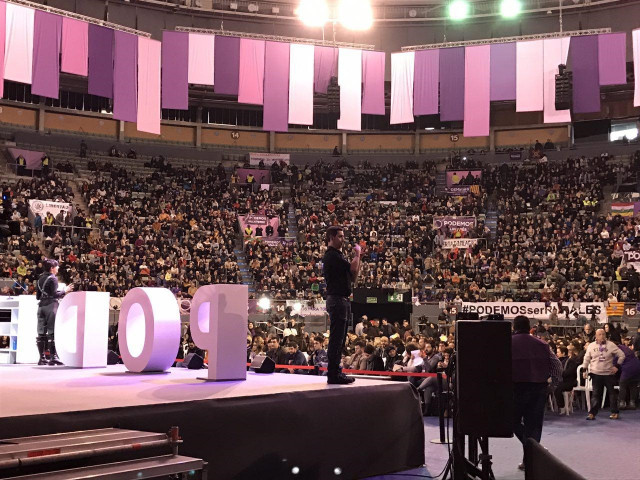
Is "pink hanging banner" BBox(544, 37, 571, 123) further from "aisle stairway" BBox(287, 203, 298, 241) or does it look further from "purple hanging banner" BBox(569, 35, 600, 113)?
"aisle stairway" BBox(287, 203, 298, 241)

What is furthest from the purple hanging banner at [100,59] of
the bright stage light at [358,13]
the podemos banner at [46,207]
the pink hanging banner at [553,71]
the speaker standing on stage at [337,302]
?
the speaker standing on stage at [337,302]

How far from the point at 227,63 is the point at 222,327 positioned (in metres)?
19.6

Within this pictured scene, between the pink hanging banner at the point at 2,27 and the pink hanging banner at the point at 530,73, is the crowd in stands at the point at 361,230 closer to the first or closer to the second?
the pink hanging banner at the point at 2,27

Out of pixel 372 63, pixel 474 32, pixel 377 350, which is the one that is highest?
pixel 474 32

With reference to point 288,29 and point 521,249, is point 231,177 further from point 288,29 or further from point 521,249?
point 521,249

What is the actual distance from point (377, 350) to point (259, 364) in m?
5.53

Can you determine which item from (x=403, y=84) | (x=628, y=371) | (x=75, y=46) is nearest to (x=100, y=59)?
(x=75, y=46)

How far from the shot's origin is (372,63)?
25.7 m

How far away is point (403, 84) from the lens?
25828 mm

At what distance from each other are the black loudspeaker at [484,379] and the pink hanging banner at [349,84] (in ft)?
65.9

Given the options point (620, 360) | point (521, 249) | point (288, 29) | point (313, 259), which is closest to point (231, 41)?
point (313, 259)

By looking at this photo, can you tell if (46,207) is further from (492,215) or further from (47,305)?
(492,215)

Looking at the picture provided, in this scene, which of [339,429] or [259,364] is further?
[259,364]

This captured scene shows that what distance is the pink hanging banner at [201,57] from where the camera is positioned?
24844mm
